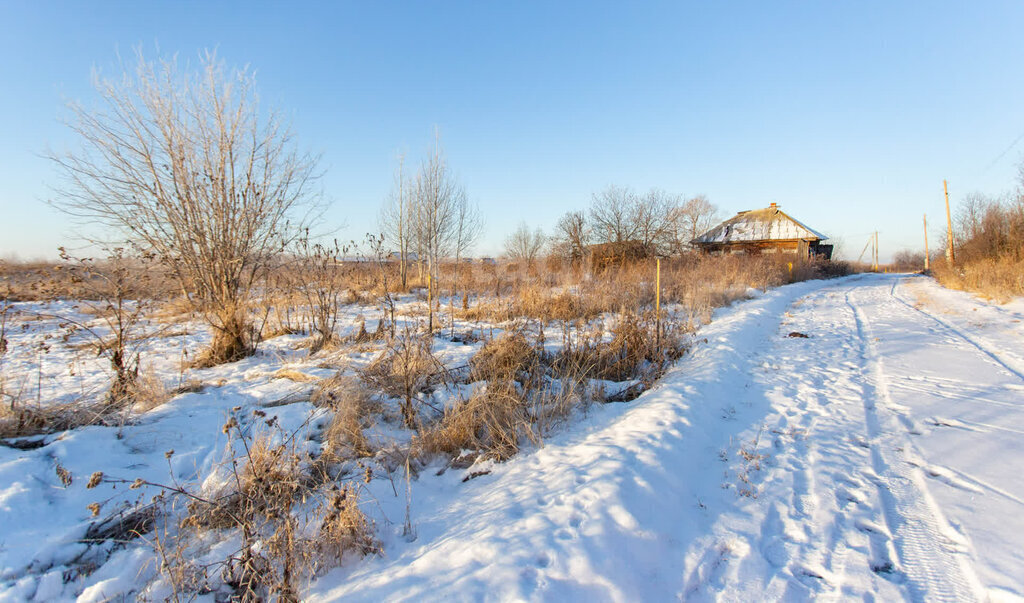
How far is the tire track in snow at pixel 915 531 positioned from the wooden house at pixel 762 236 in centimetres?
2889

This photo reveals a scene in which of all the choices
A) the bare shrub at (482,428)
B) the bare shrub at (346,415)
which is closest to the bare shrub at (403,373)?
the bare shrub at (346,415)

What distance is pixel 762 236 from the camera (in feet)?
102

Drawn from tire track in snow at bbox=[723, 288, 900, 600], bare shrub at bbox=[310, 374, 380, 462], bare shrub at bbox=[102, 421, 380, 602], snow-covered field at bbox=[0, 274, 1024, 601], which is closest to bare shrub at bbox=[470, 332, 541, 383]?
snow-covered field at bbox=[0, 274, 1024, 601]

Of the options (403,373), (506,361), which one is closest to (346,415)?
(403,373)

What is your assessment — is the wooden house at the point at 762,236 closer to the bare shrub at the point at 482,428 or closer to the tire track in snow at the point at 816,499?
the tire track in snow at the point at 816,499

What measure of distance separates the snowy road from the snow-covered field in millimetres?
13

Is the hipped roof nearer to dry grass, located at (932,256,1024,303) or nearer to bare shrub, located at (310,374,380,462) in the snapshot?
dry grass, located at (932,256,1024,303)

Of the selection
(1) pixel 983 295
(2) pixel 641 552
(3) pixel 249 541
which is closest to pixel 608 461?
(2) pixel 641 552

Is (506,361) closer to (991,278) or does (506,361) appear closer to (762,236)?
(991,278)

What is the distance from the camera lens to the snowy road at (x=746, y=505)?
195 cm

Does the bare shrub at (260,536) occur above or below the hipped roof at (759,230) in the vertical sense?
below

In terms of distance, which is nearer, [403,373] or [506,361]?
[403,373]

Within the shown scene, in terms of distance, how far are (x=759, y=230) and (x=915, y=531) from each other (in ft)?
113

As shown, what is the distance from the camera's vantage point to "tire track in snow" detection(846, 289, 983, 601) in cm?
187
